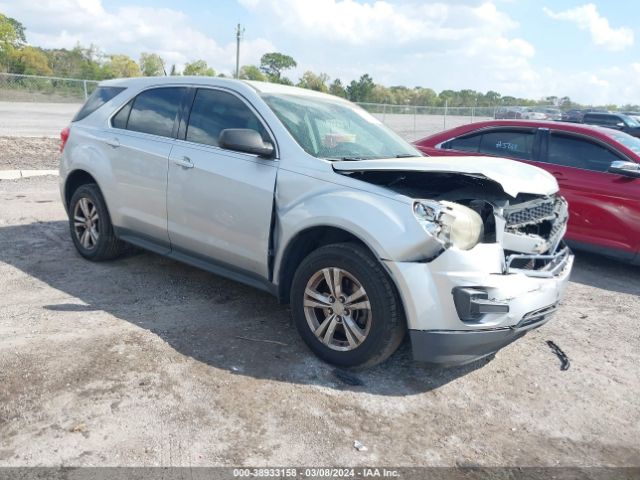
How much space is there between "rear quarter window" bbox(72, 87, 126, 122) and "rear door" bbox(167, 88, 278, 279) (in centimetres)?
128

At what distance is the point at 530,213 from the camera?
3.94m

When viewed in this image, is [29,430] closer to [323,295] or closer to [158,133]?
[323,295]

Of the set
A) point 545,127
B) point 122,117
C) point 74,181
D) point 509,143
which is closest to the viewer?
point 122,117

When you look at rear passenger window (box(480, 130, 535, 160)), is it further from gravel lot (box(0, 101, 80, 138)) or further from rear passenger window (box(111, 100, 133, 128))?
gravel lot (box(0, 101, 80, 138))

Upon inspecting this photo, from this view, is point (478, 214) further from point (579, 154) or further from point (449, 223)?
point (579, 154)

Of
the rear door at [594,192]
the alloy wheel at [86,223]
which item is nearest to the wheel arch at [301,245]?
the alloy wheel at [86,223]

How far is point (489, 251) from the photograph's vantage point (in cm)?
328

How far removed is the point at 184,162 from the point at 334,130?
3.98 ft

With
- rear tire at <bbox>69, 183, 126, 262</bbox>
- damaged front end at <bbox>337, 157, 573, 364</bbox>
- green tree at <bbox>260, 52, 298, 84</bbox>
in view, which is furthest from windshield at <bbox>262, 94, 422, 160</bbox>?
green tree at <bbox>260, 52, 298, 84</bbox>

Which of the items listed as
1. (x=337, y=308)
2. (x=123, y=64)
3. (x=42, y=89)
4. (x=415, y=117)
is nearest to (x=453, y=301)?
(x=337, y=308)

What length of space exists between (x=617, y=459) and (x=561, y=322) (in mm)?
1999

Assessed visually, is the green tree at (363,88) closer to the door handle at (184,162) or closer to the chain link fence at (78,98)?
the chain link fence at (78,98)

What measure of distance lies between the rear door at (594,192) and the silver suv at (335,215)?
2.15m

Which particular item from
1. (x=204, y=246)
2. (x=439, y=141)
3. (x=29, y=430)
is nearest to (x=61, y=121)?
(x=439, y=141)
